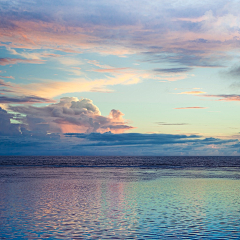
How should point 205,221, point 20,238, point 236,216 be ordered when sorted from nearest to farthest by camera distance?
point 20,238 → point 205,221 → point 236,216

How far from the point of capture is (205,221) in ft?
66.6

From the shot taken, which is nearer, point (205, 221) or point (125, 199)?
point (205, 221)

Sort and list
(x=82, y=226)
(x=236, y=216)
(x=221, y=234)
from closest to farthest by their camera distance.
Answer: (x=221, y=234) → (x=82, y=226) → (x=236, y=216)

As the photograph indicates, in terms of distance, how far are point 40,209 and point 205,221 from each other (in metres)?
13.4

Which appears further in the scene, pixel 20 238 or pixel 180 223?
pixel 180 223

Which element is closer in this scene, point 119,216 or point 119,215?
point 119,216

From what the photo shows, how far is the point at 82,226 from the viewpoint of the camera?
18.7 m

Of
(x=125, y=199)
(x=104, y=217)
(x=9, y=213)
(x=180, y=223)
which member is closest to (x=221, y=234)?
(x=180, y=223)

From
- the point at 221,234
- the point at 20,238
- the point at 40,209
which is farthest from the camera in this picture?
the point at 40,209

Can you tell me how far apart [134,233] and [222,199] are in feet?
53.8

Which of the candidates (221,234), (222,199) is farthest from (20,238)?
(222,199)

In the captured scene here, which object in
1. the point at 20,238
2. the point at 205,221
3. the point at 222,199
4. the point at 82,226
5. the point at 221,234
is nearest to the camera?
the point at 20,238

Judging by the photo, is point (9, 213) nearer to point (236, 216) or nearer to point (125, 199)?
point (125, 199)

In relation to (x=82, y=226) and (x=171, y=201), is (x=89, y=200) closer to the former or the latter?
(x=171, y=201)
